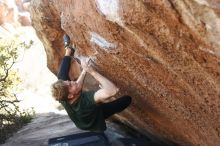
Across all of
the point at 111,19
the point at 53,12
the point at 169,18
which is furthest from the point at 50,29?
the point at 169,18

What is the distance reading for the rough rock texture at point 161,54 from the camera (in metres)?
4.23

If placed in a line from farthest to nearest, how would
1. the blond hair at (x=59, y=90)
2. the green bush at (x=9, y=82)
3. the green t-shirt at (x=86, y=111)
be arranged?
1. the green bush at (x=9, y=82)
2. the green t-shirt at (x=86, y=111)
3. the blond hair at (x=59, y=90)

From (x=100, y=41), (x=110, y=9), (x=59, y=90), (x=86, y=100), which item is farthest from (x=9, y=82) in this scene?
(x=110, y=9)

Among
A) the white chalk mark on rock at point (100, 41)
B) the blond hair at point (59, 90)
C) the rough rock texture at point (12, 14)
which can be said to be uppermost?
the rough rock texture at point (12, 14)

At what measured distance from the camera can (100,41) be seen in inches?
240

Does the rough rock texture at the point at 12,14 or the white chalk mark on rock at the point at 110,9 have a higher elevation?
the rough rock texture at the point at 12,14

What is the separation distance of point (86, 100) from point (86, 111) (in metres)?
0.16

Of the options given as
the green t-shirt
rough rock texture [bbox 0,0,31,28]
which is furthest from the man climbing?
rough rock texture [bbox 0,0,31,28]

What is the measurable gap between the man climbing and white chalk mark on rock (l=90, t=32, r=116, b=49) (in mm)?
447

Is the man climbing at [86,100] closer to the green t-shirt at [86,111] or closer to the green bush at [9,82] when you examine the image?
the green t-shirt at [86,111]

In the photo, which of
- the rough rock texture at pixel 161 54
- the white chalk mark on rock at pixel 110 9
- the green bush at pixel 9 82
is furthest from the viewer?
the green bush at pixel 9 82

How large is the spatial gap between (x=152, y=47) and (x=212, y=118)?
142 centimetres

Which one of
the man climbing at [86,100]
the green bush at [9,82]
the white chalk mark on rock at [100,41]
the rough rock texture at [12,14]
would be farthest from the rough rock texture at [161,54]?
the rough rock texture at [12,14]

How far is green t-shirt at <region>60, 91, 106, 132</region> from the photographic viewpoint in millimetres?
6105
